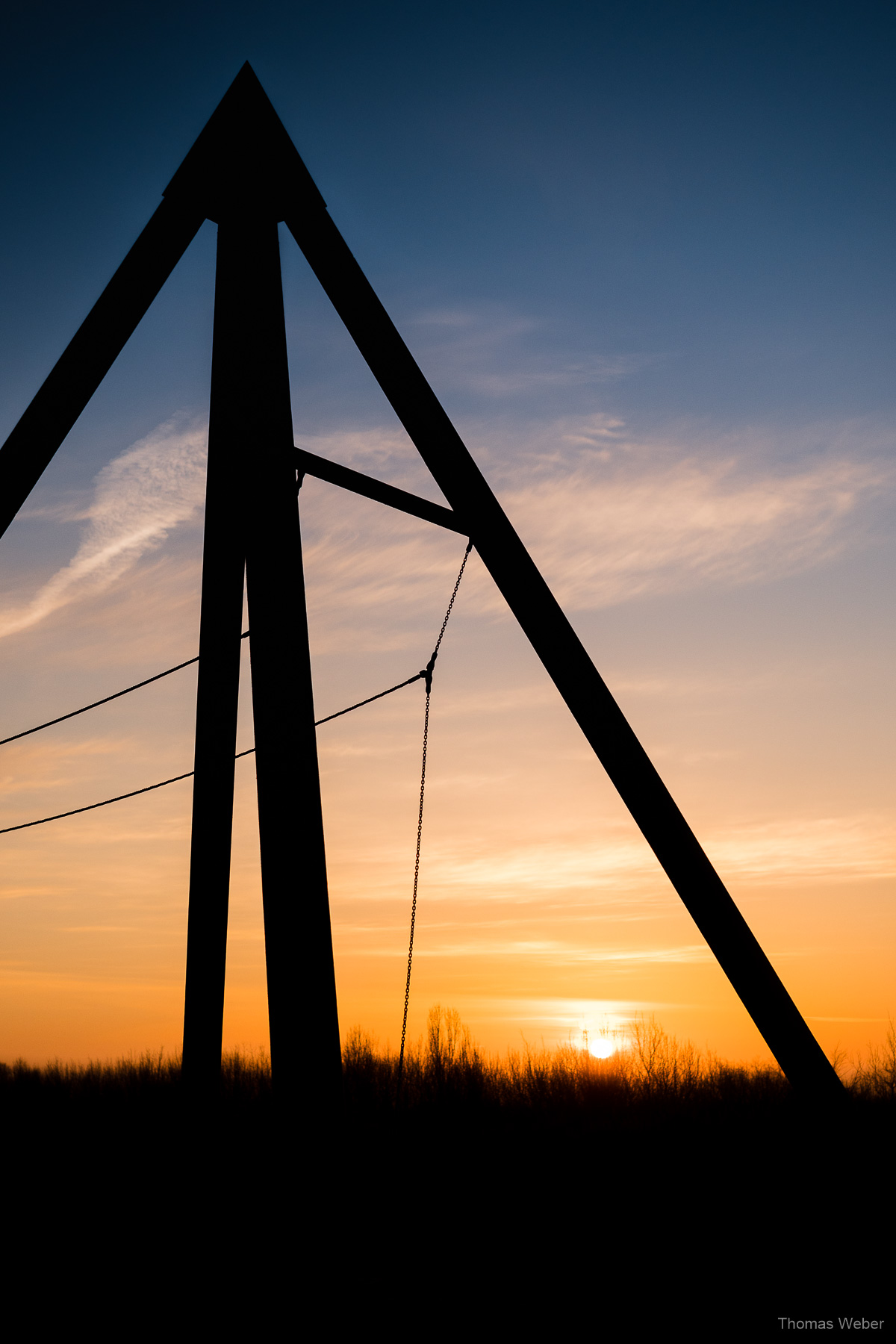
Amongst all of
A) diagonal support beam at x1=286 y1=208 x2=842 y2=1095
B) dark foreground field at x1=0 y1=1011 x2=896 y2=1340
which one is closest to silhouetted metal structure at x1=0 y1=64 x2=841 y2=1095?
diagonal support beam at x1=286 y1=208 x2=842 y2=1095

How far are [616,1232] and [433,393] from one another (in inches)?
164

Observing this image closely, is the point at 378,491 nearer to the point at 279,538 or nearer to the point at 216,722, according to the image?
the point at 279,538

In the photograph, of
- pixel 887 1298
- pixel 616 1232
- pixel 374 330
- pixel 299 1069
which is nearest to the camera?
pixel 299 1069

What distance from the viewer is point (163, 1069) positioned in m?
12.0

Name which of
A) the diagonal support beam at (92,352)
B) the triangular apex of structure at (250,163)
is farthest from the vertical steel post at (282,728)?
the diagonal support beam at (92,352)

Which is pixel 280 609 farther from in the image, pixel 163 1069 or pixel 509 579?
pixel 163 1069

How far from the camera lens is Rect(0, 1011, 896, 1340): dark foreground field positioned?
267 centimetres

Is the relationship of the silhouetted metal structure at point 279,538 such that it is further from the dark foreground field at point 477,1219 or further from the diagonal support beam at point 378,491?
the dark foreground field at point 477,1219

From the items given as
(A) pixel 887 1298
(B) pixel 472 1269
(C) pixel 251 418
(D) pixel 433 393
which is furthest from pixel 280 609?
(A) pixel 887 1298

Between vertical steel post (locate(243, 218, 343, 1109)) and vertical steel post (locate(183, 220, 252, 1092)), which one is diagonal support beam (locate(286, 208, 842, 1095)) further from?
vertical steel post (locate(183, 220, 252, 1092))

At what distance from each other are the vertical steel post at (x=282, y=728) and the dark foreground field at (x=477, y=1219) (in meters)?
0.25

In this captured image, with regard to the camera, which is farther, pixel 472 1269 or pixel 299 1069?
pixel 472 1269

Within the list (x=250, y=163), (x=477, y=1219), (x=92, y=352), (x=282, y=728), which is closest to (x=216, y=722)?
(x=282, y=728)

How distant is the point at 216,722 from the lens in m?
3.96
